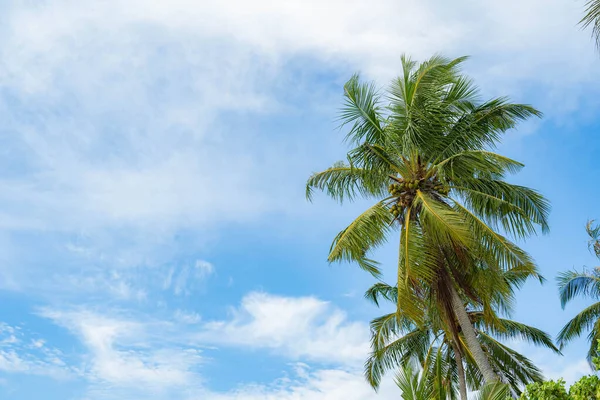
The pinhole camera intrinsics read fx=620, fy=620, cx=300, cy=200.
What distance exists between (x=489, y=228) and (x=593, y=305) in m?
11.2

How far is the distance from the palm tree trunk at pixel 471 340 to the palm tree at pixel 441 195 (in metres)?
0.02

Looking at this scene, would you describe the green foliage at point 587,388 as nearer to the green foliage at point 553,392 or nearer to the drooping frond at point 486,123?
the green foliage at point 553,392

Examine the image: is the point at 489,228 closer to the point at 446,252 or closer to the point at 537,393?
the point at 446,252

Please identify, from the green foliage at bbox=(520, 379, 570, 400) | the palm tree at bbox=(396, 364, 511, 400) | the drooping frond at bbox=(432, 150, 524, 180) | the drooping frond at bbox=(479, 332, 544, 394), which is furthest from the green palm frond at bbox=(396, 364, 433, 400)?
the drooping frond at bbox=(479, 332, 544, 394)

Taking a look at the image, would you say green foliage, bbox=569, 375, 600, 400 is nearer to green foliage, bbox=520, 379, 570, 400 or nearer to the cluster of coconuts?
green foliage, bbox=520, 379, 570, 400

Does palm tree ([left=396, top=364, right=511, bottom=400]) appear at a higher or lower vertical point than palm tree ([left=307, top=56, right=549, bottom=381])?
lower

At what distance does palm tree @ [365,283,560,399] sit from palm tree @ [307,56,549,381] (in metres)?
4.64

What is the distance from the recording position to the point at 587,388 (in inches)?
324

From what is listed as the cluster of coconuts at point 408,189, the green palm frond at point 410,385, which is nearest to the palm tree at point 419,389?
the green palm frond at point 410,385

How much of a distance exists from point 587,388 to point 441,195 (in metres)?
6.50

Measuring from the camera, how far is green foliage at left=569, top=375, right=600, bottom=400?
819cm

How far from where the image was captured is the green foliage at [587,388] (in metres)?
8.19

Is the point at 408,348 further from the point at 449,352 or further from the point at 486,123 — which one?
the point at 486,123

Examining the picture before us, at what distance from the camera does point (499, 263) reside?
44.2 feet
